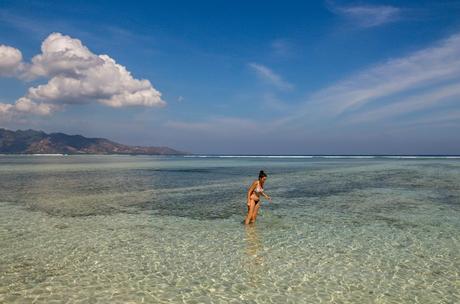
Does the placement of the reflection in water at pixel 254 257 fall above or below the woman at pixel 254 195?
below

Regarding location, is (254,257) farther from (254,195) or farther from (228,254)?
(254,195)

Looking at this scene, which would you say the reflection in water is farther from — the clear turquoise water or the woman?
the woman

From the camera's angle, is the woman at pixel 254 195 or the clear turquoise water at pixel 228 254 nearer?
the clear turquoise water at pixel 228 254

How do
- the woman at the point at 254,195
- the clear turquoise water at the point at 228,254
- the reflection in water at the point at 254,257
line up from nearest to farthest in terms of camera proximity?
the clear turquoise water at the point at 228,254, the reflection in water at the point at 254,257, the woman at the point at 254,195

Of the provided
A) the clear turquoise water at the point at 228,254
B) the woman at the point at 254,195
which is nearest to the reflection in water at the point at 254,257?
the clear turquoise water at the point at 228,254

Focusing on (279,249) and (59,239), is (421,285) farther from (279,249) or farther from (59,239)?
(59,239)

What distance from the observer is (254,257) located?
12461 millimetres

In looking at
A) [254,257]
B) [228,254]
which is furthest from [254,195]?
[254,257]

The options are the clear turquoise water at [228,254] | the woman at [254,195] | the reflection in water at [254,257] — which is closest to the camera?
the clear turquoise water at [228,254]

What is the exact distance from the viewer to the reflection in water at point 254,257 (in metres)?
10.5

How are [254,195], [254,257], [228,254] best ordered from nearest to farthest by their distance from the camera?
[254,257]
[228,254]
[254,195]

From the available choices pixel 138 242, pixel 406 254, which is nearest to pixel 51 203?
pixel 138 242

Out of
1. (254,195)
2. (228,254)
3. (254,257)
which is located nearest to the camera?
(254,257)

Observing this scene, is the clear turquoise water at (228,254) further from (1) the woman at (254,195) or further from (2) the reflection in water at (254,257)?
(1) the woman at (254,195)
